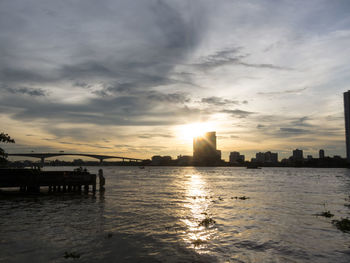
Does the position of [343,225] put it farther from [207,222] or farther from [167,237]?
[167,237]

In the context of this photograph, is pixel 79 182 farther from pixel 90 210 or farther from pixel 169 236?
pixel 169 236

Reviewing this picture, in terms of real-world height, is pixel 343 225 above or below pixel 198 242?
above

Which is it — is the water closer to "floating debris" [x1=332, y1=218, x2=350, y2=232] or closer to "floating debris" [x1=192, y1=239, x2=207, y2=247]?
"floating debris" [x1=192, y1=239, x2=207, y2=247]

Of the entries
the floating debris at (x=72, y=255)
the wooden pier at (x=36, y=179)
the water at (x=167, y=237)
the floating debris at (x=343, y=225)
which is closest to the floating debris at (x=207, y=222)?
the water at (x=167, y=237)

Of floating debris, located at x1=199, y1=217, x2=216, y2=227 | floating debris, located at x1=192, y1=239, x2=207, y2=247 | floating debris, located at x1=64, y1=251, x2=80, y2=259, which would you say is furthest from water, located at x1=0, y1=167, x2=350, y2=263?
floating debris, located at x1=199, y1=217, x2=216, y2=227

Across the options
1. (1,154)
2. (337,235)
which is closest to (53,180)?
(1,154)

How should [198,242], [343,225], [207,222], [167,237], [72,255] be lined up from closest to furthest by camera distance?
[72,255] → [198,242] → [167,237] → [343,225] → [207,222]

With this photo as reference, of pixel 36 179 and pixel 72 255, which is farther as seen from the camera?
pixel 36 179

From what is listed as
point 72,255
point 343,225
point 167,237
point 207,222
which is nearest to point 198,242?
point 167,237

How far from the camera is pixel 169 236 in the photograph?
16.2 metres

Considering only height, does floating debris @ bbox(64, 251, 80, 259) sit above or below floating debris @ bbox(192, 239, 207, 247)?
above

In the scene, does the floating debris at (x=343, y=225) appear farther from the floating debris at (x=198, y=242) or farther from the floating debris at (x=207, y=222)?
the floating debris at (x=198, y=242)

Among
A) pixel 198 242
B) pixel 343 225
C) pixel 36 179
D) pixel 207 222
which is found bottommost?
pixel 207 222

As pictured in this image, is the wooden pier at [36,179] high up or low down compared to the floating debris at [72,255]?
up
